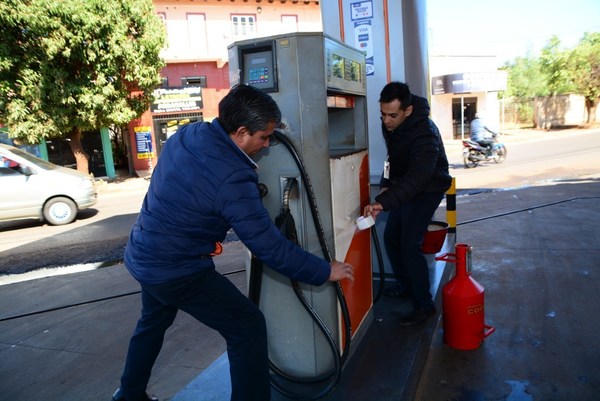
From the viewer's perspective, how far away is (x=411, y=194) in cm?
295

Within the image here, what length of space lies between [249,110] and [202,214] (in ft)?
1.54

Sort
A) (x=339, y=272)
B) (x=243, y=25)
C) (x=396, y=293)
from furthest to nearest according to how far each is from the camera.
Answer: (x=243, y=25) → (x=396, y=293) → (x=339, y=272)

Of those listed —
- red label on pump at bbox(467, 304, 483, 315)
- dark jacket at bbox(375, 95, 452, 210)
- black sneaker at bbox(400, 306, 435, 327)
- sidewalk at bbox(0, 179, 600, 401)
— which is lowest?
sidewalk at bbox(0, 179, 600, 401)

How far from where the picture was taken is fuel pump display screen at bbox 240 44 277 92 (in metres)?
2.24

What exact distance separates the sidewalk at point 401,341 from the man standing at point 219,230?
0.69 metres

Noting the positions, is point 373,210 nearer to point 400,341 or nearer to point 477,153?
point 400,341

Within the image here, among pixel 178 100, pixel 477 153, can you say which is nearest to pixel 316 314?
pixel 477 153

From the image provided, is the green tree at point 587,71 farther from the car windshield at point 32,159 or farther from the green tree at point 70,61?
the car windshield at point 32,159

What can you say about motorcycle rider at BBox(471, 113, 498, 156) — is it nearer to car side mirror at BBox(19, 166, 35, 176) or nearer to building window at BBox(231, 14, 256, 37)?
car side mirror at BBox(19, 166, 35, 176)

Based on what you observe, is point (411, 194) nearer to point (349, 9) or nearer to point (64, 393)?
point (349, 9)

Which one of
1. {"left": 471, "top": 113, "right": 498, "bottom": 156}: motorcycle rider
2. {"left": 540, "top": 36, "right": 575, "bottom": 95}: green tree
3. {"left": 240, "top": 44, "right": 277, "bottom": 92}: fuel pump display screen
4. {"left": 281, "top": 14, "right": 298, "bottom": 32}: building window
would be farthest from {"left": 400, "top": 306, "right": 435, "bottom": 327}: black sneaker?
{"left": 540, "top": 36, "right": 575, "bottom": 95}: green tree

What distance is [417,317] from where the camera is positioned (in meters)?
3.20

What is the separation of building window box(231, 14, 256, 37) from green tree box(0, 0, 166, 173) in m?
8.25

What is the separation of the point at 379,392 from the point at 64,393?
206cm
